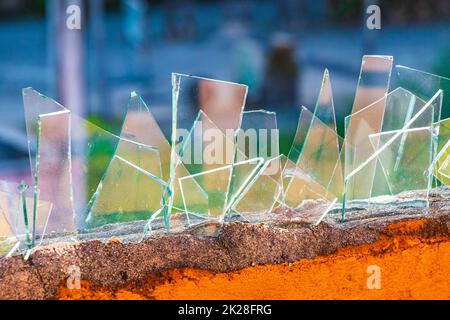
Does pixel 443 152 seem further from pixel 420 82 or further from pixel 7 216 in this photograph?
pixel 7 216

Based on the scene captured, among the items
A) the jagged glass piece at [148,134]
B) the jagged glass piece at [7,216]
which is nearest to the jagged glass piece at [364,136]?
the jagged glass piece at [148,134]

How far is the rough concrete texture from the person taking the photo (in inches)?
85.1

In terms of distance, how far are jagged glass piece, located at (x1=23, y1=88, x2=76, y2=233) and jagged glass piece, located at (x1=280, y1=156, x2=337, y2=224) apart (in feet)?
1.88

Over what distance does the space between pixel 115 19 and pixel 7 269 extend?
8815 millimetres

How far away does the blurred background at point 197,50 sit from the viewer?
604cm

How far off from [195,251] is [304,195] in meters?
0.39

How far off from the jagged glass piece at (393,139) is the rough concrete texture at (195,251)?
0.13 m

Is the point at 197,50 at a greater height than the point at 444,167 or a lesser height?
lesser

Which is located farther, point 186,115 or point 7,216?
point 186,115

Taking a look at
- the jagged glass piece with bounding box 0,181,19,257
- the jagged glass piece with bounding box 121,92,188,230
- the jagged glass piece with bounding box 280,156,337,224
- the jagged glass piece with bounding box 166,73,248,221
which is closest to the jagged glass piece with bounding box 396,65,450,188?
the jagged glass piece with bounding box 280,156,337,224

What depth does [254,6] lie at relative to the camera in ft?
34.4

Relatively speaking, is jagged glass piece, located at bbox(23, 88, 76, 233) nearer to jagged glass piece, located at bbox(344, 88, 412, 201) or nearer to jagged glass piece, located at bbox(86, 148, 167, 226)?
jagged glass piece, located at bbox(86, 148, 167, 226)

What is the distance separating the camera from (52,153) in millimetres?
2203

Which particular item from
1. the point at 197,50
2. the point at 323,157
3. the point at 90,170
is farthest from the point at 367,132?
the point at 197,50
